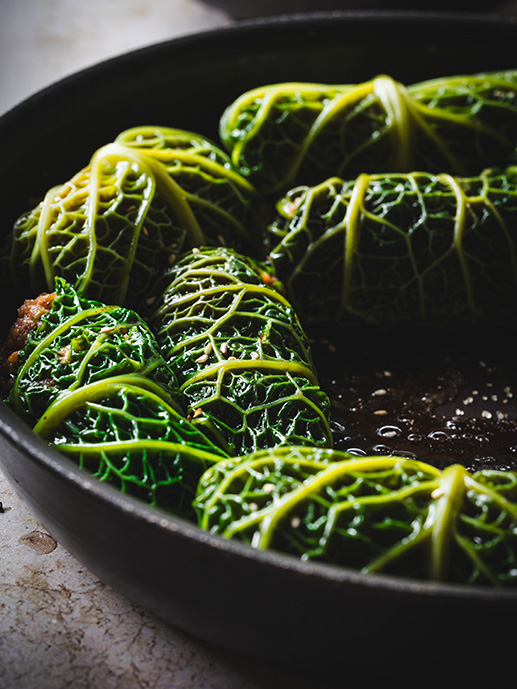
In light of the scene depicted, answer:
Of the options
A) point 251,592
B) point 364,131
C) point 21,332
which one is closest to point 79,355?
point 21,332

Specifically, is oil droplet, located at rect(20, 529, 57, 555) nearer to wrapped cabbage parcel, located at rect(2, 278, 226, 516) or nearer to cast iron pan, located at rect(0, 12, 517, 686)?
cast iron pan, located at rect(0, 12, 517, 686)

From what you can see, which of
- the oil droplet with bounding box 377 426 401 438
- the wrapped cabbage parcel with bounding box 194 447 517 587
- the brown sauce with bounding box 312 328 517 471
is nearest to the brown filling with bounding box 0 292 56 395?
the wrapped cabbage parcel with bounding box 194 447 517 587

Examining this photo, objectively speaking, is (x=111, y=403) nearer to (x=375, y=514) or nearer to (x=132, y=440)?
(x=132, y=440)

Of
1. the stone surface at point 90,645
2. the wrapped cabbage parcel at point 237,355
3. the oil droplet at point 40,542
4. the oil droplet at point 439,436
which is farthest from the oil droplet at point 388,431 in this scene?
the oil droplet at point 40,542

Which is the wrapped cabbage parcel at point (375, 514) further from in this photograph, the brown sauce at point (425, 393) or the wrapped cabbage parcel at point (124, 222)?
the wrapped cabbage parcel at point (124, 222)

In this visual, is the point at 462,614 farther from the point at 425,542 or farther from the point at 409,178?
the point at 409,178
